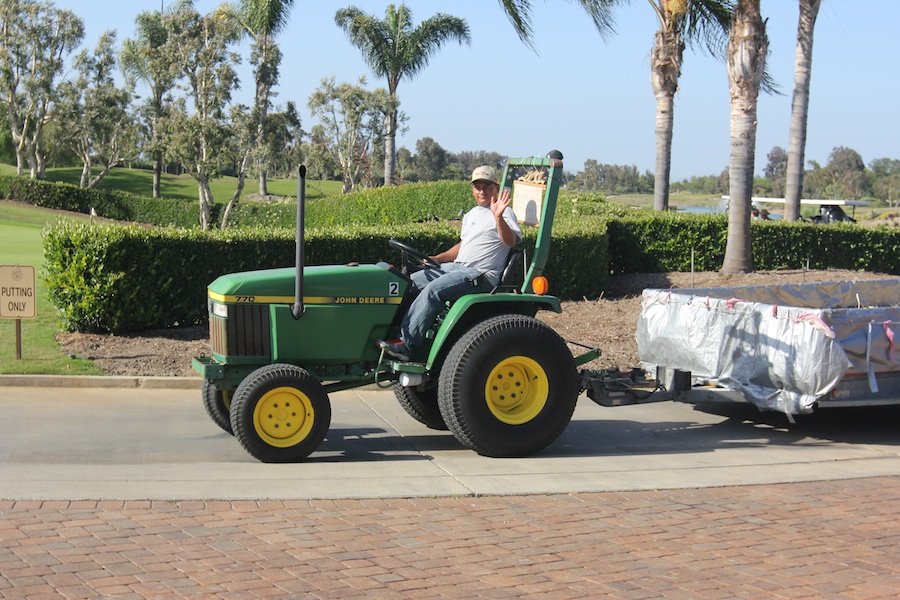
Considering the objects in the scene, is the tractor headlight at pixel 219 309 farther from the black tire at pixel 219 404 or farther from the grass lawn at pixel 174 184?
the grass lawn at pixel 174 184

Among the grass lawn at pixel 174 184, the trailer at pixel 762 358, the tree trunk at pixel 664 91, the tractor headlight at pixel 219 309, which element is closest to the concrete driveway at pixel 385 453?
the trailer at pixel 762 358

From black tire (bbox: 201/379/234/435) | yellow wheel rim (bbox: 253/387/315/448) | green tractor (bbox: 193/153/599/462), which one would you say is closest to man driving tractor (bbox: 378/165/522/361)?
green tractor (bbox: 193/153/599/462)

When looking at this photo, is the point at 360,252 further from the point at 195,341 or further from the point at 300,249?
the point at 300,249

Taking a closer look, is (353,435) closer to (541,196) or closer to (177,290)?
(541,196)

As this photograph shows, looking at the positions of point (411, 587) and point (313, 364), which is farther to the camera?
point (313, 364)

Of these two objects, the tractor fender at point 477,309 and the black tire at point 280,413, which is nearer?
the black tire at point 280,413

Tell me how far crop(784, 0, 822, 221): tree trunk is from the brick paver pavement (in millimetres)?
17509

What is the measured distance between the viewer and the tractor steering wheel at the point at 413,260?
7.80m

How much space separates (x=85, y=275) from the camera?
1191 cm

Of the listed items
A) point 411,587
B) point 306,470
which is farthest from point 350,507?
point 411,587

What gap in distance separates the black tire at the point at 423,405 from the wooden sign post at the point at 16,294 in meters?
4.86

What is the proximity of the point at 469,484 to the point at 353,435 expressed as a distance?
A: 1800 mm

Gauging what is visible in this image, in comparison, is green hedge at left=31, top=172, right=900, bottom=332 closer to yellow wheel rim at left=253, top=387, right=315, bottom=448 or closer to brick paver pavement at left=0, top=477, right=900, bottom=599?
yellow wheel rim at left=253, top=387, right=315, bottom=448

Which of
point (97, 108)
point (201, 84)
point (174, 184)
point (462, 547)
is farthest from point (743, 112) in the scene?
point (174, 184)
